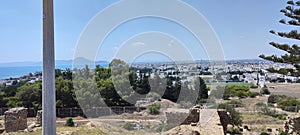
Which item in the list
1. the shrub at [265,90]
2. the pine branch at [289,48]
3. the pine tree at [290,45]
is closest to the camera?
the pine tree at [290,45]

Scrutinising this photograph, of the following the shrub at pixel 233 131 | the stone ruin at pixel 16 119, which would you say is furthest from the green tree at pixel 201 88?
the stone ruin at pixel 16 119

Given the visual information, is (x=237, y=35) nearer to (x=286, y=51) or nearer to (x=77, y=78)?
(x=286, y=51)

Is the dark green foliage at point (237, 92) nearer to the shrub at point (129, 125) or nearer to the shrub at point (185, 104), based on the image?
the shrub at point (185, 104)

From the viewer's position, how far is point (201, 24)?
9.57 feet

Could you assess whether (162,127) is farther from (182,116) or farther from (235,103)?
(235,103)

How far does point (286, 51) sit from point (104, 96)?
2.85 m

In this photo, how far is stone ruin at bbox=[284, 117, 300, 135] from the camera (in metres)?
3.65

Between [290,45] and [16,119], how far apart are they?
4336mm

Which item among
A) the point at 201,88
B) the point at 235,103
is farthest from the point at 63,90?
the point at 235,103

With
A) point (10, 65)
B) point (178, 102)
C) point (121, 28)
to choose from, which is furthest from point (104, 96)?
point (10, 65)

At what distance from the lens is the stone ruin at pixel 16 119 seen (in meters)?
4.12

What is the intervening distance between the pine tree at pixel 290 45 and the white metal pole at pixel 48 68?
2.62 m

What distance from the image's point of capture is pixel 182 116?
4145 mm

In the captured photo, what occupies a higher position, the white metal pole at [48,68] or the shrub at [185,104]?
the white metal pole at [48,68]
